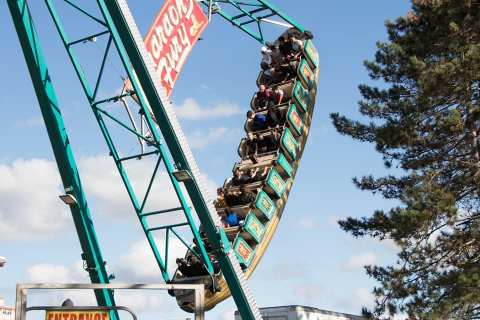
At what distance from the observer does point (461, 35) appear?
623 inches

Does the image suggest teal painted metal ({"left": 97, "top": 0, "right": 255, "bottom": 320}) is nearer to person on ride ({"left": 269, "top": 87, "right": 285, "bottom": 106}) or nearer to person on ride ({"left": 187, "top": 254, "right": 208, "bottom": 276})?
person on ride ({"left": 187, "top": 254, "right": 208, "bottom": 276})

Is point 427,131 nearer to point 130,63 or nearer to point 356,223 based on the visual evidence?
point 356,223

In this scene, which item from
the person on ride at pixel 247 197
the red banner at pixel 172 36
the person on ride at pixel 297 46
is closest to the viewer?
the red banner at pixel 172 36

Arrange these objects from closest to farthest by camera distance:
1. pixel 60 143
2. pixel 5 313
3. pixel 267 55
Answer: pixel 60 143 → pixel 267 55 → pixel 5 313

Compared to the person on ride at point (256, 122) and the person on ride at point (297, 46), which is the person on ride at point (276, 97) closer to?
the person on ride at point (256, 122)

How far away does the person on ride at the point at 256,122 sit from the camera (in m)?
18.5

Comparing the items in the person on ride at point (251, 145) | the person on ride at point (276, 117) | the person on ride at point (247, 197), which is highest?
the person on ride at point (276, 117)

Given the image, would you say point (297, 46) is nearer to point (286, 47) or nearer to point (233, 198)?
point (286, 47)

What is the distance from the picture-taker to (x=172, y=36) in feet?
45.8

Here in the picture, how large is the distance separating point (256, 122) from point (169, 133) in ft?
19.4

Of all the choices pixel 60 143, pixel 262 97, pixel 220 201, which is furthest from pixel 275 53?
pixel 60 143

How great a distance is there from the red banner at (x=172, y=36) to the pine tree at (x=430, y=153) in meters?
4.50

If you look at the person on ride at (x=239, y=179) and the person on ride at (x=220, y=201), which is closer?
the person on ride at (x=220, y=201)

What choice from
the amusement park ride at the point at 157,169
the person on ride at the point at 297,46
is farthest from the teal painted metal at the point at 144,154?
the person on ride at the point at 297,46
